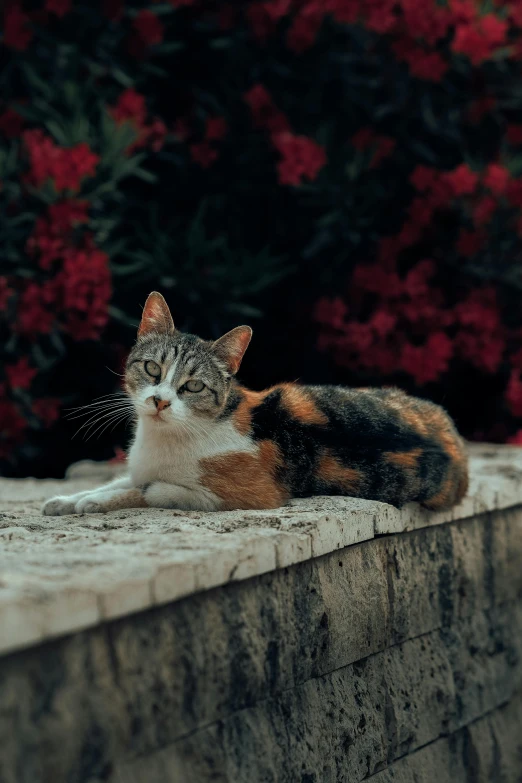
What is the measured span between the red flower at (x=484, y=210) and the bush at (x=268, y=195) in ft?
0.04

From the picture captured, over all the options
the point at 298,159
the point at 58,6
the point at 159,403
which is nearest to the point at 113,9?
the point at 58,6

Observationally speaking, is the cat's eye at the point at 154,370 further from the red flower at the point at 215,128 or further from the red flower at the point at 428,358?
the red flower at the point at 215,128

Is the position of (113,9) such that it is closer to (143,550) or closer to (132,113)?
(132,113)

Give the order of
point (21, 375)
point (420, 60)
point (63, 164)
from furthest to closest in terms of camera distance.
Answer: point (420, 60) → point (21, 375) → point (63, 164)

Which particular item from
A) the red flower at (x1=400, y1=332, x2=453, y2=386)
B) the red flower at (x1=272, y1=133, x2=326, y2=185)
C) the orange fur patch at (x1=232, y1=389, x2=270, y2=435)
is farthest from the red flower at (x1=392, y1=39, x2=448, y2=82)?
the orange fur patch at (x1=232, y1=389, x2=270, y2=435)

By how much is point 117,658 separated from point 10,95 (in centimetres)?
418

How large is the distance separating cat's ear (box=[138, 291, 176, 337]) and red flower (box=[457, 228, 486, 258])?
8.77ft

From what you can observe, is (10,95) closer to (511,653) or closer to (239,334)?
(239,334)

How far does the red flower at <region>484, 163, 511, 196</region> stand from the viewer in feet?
19.3

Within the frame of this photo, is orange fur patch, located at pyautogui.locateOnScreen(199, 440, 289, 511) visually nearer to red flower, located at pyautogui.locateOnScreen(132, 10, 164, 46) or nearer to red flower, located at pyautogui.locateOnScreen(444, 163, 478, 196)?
red flower, located at pyautogui.locateOnScreen(444, 163, 478, 196)

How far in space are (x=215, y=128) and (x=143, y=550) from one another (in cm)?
376

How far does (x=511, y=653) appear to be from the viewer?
4.79 metres

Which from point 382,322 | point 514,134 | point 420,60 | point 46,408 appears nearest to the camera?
point 46,408

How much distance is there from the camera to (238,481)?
3.65 m
